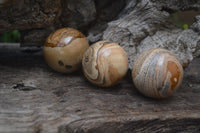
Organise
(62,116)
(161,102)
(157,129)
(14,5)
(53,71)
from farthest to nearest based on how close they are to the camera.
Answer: (53,71), (14,5), (161,102), (157,129), (62,116)

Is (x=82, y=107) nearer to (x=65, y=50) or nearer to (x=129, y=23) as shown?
(x=65, y=50)

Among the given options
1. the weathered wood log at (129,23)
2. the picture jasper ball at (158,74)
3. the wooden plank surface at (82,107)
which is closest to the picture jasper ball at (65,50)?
the wooden plank surface at (82,107)

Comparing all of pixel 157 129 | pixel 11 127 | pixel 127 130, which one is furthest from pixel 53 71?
pixel 157 129

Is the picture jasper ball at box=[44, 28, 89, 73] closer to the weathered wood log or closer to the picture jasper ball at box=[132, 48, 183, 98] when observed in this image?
the weathered wood log

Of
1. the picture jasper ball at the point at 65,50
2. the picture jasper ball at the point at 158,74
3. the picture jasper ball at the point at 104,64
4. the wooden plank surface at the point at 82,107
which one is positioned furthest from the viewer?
the picture jasper ball at the point at 65,50

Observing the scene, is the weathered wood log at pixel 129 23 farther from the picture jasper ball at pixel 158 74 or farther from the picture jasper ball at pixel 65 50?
the picture jasper ball at pixel 158 74

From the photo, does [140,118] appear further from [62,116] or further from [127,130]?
[62,116]
